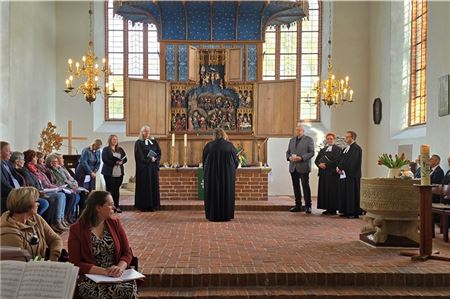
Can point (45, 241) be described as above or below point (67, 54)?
below

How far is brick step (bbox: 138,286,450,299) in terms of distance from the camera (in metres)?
5.36

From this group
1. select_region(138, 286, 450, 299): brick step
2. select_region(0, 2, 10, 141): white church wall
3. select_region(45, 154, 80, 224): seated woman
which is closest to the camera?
select_region(138, 286, 450, 299): brick step

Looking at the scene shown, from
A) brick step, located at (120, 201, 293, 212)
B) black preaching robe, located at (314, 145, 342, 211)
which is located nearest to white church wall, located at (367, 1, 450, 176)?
black preaching robe, located at (314, 145, 342, 211)

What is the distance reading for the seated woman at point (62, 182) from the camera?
9500 millimetres

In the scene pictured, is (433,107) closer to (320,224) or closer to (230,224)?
(320,224)

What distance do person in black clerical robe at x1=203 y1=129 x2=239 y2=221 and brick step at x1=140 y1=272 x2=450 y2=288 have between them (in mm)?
4448

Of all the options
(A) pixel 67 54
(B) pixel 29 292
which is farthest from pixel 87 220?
(A) pixel 67 54

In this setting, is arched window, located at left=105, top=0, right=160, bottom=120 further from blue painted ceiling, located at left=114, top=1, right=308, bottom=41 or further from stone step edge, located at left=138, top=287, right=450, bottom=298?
stone step edge, located at left=138, top=287, right=450, bottom=298

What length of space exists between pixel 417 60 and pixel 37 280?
1285cm

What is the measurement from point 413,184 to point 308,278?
2064mm

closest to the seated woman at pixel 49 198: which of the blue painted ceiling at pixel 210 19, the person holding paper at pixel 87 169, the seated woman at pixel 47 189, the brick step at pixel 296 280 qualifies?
the seated woman at pixel 47 189

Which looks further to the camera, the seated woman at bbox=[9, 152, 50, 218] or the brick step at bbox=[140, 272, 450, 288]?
the seated woman at bbox=[9, 152, 50, 218]

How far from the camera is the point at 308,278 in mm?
5684

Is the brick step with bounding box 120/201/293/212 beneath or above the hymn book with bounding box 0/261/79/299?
beneath
